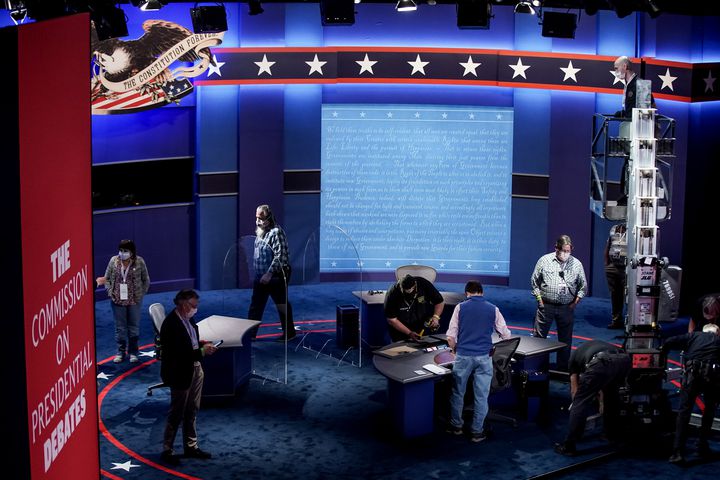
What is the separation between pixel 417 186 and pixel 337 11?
387cm

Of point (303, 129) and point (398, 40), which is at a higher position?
point (398, 40)

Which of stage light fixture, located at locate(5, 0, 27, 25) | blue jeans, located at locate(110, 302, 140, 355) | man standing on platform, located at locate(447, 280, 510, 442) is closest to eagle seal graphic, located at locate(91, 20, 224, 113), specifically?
stage light fixture, located at locate(5, 0, 27, 25)

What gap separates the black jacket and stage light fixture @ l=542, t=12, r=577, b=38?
274 inches

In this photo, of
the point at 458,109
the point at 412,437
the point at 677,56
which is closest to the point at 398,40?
the point at 458,109

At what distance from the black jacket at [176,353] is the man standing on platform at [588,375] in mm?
3353

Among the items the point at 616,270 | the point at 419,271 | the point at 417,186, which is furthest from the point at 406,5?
the point at 616,270

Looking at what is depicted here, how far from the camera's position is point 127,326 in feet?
34.9

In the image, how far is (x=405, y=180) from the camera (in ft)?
48.1

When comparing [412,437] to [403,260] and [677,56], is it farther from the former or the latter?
[677,56]

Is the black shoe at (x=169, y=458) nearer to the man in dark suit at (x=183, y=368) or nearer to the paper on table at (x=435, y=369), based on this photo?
the man in dark suit at (x=183, y=368)

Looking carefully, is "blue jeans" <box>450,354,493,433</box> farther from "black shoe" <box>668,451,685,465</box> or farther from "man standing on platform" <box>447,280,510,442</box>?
"black shoe" <box>668,451,685,465</box>

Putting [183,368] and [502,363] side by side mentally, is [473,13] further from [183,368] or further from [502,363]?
[183,368]

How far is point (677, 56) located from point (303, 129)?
5.77 metres

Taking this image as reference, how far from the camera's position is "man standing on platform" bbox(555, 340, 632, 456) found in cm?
794
